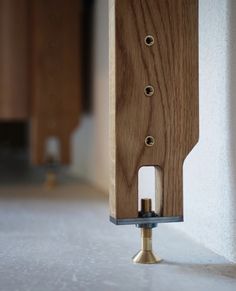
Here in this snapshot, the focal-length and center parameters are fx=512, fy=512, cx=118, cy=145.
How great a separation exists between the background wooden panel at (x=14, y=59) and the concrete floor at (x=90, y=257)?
0.51m

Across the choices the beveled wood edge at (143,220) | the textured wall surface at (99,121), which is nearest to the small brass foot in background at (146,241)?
the beveled wood edge at (143,220)

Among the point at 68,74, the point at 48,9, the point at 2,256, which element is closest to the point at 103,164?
the point at 68,74

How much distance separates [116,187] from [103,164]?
92 cm

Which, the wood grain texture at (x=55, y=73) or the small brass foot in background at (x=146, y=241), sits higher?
the wood grain texture at (x=55, y=73)

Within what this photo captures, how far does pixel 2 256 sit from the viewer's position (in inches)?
30.3

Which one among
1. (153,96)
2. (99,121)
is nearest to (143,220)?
(153,96)

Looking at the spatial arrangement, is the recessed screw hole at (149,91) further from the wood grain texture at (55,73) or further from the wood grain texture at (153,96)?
the wood grain texture at (55,73)

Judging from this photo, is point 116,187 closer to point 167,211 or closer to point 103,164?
point 167,211

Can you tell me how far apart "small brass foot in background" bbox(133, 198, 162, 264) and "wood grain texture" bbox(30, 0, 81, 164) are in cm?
95

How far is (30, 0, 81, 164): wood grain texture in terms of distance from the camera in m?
1.62

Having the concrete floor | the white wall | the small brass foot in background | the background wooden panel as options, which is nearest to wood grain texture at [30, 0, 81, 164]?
the background wooden panel

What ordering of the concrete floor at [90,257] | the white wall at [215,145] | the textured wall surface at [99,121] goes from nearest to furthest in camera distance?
the concrete floor at [90,257], the white wall at [215,145], the textured wall surface at [99,121]

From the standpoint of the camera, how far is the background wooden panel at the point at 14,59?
1605 millimetres

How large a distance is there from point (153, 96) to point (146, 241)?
20 cm
